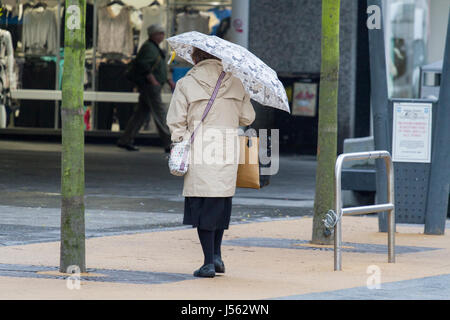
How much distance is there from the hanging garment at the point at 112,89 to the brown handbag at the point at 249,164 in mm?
14303

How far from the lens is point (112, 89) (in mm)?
22312

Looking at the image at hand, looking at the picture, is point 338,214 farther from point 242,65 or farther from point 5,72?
point 5,72

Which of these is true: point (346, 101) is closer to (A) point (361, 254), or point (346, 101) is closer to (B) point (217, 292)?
(A) point (361, 254)

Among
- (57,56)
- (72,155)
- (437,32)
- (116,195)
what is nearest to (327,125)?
(72,155)

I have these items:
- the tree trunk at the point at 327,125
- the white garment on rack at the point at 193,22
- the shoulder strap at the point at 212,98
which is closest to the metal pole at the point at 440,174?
the tree trunk at the point at 327,125

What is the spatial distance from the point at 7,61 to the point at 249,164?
48.6 feet

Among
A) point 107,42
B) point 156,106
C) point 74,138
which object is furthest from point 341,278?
point 107,42

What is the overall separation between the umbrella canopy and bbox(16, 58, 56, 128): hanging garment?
14.3 m

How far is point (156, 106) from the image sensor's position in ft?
64.0

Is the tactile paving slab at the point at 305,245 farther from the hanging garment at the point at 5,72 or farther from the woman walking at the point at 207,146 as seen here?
the hanging garment at the point at 5,72

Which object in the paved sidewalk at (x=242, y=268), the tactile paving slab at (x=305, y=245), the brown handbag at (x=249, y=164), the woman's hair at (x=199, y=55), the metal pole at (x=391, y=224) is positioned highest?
the woman's hair at (x=199, y=55)

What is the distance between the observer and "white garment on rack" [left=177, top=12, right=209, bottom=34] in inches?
867

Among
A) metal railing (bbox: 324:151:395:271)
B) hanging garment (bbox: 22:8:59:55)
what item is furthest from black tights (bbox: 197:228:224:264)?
hanging garment (bbox: 22:8:59:55)

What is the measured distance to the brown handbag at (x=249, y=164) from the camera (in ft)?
26.6
